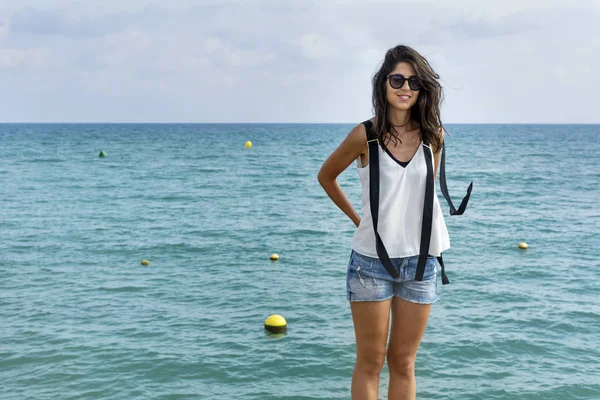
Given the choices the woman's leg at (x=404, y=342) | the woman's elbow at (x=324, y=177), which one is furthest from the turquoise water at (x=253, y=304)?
the woman's elbow at (x=324, y=177)

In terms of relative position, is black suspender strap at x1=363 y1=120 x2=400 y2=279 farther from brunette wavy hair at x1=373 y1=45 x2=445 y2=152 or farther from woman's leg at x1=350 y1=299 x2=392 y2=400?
woman's leg at x1=350 y1=299 x2=392 y2=400

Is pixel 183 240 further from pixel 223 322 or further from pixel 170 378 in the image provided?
pixel 170 378

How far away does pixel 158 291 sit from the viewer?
39.6 ft

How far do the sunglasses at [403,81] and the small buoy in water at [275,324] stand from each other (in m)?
6.57

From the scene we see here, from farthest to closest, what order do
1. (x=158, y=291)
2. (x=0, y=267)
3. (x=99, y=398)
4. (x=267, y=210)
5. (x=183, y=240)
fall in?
1. (x=267, y=210)
2. (x=183, y=240)
3. (x=0, y=267)
4. (x=158, y=291)
5. (x=99, y=398)

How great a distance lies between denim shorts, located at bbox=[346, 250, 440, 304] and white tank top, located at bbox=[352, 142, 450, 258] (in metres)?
0.05

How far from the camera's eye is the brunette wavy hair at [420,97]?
12.2ft

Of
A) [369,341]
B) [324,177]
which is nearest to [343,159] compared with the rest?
[324,177]

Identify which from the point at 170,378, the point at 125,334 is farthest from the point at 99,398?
the point at 125,334

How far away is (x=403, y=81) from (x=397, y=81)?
0.03 meters

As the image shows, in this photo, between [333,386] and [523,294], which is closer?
[333,386]

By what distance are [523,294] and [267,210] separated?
12.2 metres

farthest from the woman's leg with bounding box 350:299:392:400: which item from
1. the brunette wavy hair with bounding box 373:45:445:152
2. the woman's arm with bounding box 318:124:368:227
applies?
the brunette wavy hair with bounding box 373:45:445:152

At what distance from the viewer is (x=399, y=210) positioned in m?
3.69
